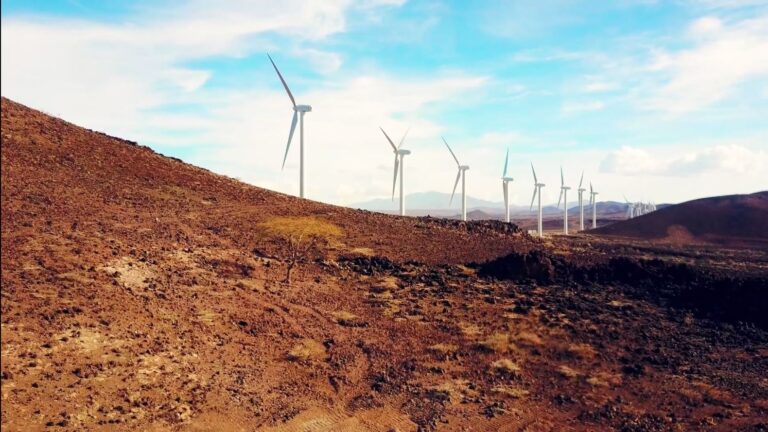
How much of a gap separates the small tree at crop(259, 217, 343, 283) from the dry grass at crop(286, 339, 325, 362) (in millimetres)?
7543

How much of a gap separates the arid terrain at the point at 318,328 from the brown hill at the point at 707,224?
62.4 meters

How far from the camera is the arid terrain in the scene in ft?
59.1

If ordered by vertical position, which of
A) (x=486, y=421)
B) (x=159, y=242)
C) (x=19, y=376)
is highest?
(x=159, y=242)

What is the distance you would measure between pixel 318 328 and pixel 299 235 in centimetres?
1233

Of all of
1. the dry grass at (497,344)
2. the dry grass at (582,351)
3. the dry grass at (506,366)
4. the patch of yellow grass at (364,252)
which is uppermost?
the patch of yellow grass at (364,252)

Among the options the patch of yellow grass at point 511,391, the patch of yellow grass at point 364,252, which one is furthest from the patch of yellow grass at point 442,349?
the patch of yellow grass at point 364,252

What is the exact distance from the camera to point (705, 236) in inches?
3578

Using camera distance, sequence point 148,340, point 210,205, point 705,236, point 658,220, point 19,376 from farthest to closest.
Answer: point 658,220, point 705,236, point 210,205, point 148,340, point 19,376

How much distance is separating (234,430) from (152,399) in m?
2.83

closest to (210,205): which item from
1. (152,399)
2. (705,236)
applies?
(152,399)

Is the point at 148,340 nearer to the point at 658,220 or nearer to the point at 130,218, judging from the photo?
the point at 130,218

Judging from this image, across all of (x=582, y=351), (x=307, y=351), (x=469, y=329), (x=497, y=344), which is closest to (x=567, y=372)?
(x=582, y=351)

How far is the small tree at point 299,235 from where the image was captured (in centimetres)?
3316

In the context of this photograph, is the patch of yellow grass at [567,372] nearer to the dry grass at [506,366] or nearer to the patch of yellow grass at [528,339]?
the dry grass at [506,366]
